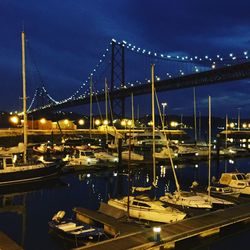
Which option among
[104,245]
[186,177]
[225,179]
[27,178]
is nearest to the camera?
[104,245]

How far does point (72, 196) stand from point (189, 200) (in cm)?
865

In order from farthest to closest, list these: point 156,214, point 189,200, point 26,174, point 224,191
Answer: point 26,174, point 224,191, point 189,200, point 156,214

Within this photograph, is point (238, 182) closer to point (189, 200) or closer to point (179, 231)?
point (189, 200)

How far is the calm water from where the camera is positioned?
15641 millimetres

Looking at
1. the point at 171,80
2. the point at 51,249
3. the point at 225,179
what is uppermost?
the point at 171,80

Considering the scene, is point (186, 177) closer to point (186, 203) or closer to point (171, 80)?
point (186, 203)

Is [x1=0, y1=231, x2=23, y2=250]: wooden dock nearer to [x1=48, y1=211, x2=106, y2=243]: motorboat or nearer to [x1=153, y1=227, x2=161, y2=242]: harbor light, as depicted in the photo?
[x1=48, y1=211, x2=106, y2=243]: motorboat

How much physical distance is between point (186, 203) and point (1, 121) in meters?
129

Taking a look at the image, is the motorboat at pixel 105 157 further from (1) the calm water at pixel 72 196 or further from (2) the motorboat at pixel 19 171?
(2) the motorboat at pixel 19 171

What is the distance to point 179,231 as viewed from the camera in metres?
14.2

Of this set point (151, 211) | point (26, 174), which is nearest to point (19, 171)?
point (26, 174)

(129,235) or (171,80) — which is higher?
(171,80)

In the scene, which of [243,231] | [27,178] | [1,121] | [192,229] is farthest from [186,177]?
[1,121]

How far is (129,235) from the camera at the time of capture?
44.2ft
